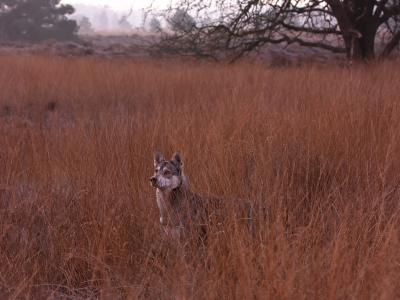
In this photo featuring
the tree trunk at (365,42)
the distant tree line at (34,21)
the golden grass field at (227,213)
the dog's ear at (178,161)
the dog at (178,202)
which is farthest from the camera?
the distant tree line at (34,21)

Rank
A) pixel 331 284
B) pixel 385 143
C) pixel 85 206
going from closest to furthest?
pixel 331 284
pixel 85 206
pixel 385 143

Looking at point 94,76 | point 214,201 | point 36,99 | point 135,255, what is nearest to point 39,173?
point 135,255

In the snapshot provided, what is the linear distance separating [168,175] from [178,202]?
0.79 ft

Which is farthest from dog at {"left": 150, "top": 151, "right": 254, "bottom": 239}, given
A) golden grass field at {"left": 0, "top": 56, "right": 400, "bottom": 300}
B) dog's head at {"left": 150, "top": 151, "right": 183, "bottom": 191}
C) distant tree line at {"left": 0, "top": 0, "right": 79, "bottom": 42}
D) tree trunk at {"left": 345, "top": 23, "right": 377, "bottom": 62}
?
distant tree line at {"left": 0, "top": 0, "right": 79, "bottom": 42}

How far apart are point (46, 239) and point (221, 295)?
133cm

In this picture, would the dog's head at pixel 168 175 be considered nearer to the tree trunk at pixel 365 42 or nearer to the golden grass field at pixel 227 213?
the golden grass field at pixel 227 213

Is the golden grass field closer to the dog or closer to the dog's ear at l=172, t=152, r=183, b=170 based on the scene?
the dog

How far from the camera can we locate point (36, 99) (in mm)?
7402

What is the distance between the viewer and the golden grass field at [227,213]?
1.82m

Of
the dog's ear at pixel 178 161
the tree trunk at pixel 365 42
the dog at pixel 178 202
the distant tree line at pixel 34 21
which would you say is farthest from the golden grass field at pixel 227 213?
the distant tree line at pixel 34 21

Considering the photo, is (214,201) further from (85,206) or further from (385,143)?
(385,143)

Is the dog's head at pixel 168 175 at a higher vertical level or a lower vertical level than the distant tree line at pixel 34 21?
lower

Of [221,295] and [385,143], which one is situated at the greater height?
[385,143]

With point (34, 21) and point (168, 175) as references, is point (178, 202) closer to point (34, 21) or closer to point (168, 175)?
point (168, 175)
